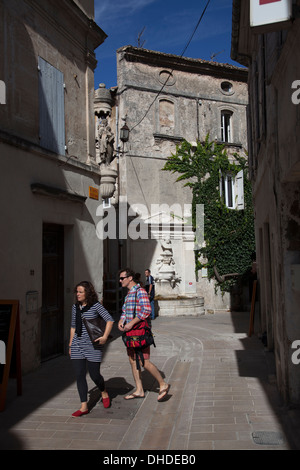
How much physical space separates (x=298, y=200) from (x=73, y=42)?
22.3 ft

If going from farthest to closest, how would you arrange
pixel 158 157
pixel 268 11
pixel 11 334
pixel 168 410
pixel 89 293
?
pixel 158 157
pixel 11 334
pixel 168 410
pixel 89 293
pixel 268 11

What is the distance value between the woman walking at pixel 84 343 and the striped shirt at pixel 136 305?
0.43 m

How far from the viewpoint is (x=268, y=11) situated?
4.42m

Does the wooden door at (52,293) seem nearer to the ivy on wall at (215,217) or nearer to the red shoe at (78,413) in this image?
the red shoe at (78,413)

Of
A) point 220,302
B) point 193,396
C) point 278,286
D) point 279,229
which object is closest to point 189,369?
point 193,396

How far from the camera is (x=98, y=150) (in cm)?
1124

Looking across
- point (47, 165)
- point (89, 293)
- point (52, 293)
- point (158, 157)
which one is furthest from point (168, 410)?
point (158, 157)

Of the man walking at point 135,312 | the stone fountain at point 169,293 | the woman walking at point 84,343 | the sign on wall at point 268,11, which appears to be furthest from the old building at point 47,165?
the stone fountain at point 169,293

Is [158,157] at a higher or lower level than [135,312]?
higher

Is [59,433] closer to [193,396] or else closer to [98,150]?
[193,396]

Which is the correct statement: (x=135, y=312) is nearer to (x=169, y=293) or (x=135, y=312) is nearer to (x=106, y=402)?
(x=106, y=402)

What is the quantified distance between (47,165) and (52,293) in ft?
8.29

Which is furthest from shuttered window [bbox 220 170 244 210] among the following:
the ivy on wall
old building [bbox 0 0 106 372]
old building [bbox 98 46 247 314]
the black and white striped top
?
the black and white striped top
